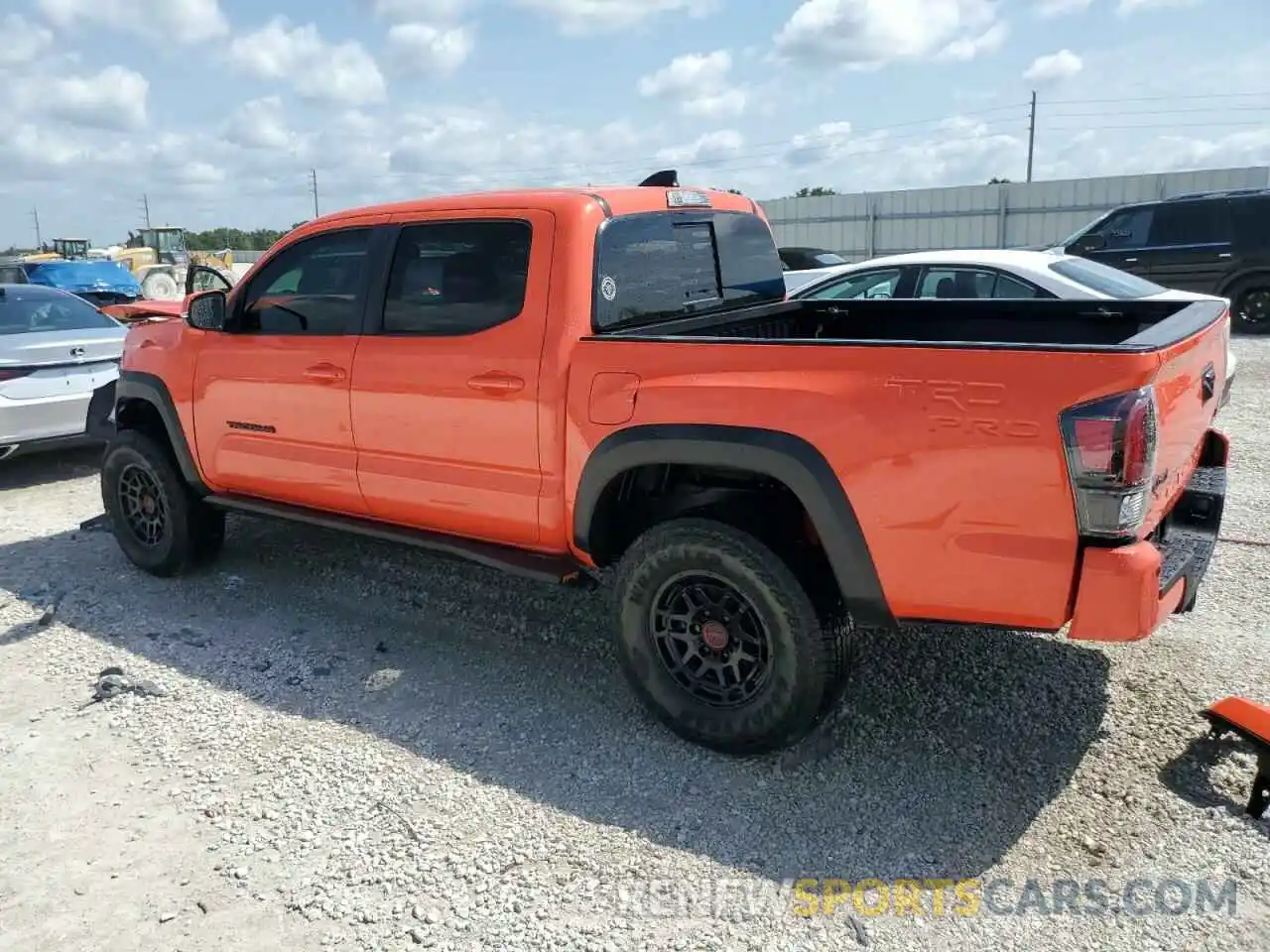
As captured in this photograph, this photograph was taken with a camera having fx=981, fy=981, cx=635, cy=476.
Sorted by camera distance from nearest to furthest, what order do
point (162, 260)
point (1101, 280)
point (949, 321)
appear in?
point (949, 321) → point (1101, 280) → point (162, 260)

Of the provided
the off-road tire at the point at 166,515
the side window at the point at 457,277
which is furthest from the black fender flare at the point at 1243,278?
the off-road tire at the point at 166,515

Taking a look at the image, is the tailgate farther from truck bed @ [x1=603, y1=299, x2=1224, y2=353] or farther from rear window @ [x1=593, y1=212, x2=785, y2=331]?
rear window @ [x1=593, y1=212, x2=785, y2=331]

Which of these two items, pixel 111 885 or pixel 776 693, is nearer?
pixel 111 885

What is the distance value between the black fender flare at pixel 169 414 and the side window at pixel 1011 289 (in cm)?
552

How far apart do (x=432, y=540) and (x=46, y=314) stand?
6.12m

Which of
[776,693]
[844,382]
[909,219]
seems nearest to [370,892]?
[776,693]

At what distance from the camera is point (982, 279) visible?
7246 mm

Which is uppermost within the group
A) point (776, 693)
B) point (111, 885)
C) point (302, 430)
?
point (302, 430)

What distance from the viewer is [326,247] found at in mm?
4523

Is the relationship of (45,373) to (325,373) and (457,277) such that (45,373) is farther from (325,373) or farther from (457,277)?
(457,277)

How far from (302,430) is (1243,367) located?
10.1m

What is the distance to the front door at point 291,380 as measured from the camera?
173 inches

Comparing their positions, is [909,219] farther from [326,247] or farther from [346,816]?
[346,816]

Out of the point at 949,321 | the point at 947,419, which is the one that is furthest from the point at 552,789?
the point at 949,321
